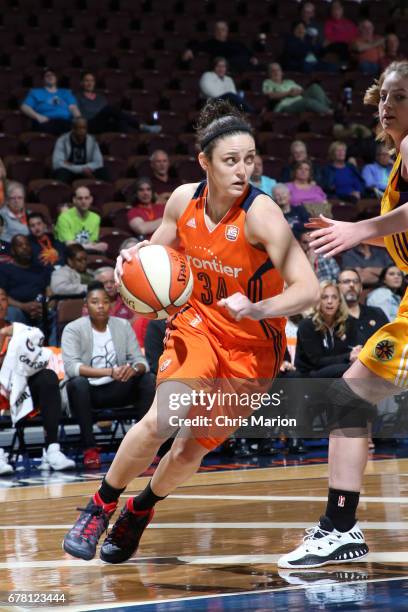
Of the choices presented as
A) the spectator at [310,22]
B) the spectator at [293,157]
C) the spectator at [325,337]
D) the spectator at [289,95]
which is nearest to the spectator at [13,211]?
the spectator at [325,337]

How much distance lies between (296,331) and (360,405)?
5206mm

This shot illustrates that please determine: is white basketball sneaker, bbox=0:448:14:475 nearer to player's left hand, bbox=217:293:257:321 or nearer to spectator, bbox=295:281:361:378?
spectator, bbox=295:281:361:378

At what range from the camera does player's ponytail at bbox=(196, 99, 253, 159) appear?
4.21 meters

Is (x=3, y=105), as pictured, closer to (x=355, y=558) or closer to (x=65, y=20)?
(x=65, y=20)

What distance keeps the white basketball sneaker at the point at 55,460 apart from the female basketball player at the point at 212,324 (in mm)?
3604

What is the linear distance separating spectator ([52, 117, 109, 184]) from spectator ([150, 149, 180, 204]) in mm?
656

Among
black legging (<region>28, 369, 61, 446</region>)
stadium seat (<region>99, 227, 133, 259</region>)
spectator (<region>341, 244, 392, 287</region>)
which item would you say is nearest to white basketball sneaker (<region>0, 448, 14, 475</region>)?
black legging (<region>28, 369, 61, 446</region>)

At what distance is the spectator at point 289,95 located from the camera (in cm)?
1434

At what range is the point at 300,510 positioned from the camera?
556 centimetres

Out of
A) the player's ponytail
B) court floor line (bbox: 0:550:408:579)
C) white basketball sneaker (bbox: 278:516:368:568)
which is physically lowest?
court floor line (bbox: 0:550:408:579)

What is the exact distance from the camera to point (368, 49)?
16.1 meters

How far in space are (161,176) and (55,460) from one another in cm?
455

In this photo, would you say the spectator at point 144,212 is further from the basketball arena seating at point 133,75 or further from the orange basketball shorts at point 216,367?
the orange basketball shorts at point 216,367

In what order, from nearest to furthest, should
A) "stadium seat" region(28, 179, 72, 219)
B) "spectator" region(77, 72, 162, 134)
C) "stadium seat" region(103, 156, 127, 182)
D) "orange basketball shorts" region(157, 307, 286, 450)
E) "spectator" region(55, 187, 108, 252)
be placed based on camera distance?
"orange basketball shorts" region(157, 307, 286, 450)
"spectator" region(55, 187, 108, 252)
"stadium seat" region(28, 179, 72, 219)
"stadium seat" region(103, 156, 127, 182)
"spectator" region(77, 72, 162, 134)
